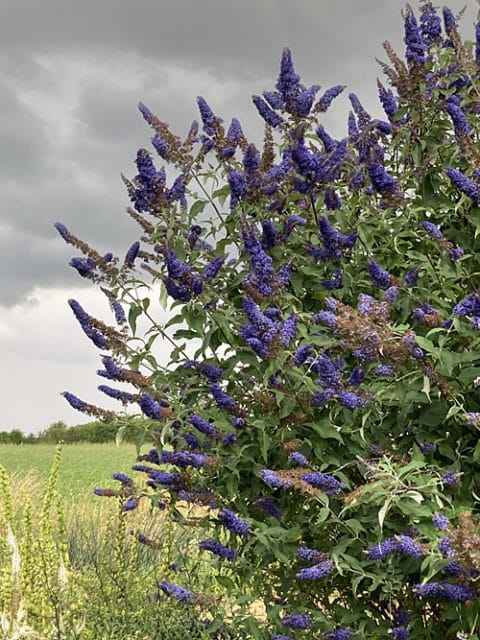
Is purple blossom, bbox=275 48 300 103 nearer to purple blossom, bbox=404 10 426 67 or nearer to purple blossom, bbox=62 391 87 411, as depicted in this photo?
purple blossom, bbox=404 10 426 67

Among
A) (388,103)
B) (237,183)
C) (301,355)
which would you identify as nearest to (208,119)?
(237,183)

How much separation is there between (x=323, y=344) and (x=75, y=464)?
2097cm

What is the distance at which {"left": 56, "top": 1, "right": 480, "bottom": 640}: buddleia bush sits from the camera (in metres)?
3.46

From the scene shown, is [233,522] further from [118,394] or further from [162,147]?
[162,147]

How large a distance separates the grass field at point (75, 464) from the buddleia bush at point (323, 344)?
41.3 feet

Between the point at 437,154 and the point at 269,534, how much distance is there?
2.12 meters

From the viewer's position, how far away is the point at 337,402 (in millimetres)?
3648

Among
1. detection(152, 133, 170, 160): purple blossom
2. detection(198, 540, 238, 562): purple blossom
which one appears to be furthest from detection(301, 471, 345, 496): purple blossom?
detection(152, 133, 170, 160): purple blossom

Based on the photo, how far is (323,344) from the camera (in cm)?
353

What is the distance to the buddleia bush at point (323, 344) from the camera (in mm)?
3465

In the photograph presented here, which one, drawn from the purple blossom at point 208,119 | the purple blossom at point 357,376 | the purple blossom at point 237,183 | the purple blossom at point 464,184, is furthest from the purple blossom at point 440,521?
the purple blossom at point 208,119

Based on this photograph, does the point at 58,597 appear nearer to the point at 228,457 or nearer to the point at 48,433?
the point at 228,457

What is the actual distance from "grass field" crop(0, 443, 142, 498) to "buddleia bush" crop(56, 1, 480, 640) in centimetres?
1260

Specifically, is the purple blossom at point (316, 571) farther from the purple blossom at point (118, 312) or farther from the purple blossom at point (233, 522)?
the purple blossom at point (118, 312)
